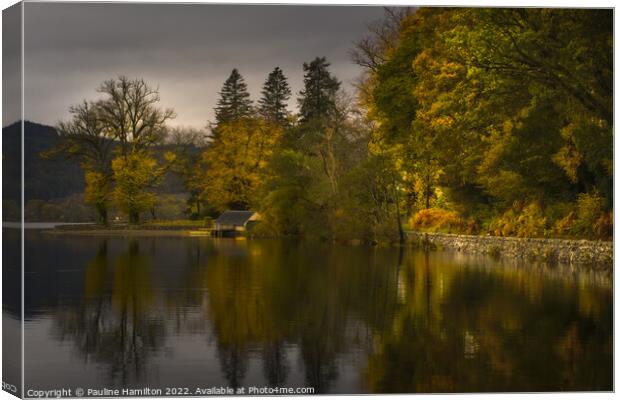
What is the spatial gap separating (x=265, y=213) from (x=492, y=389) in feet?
108

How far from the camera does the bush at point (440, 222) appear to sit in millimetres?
35656

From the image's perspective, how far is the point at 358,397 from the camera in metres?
10.6

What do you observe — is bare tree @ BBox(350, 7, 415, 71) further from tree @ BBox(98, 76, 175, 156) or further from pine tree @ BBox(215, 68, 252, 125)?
tree @ BBox(98, 76, 175, 156)

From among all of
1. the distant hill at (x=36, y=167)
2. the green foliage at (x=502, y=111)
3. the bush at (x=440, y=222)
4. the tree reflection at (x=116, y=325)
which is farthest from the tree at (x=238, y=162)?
the distant hill at (x=36, y=167)

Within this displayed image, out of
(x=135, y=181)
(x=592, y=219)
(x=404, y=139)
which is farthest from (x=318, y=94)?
(x=592, y=219)

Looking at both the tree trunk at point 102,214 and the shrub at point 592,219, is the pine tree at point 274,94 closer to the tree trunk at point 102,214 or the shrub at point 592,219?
the tree trunk at point 102,214

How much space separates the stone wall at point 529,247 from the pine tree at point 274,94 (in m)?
7.05

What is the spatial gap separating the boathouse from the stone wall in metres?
6.83

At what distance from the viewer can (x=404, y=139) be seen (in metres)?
37.1

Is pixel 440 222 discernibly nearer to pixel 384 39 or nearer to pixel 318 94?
pixel 318 94

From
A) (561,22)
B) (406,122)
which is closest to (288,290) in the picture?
(561,22)

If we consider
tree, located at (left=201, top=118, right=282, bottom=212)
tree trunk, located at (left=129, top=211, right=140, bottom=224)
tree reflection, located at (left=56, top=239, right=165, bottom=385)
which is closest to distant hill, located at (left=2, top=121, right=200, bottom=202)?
tree reflection, located at (left=56, top=239, right=165, bottom=385)

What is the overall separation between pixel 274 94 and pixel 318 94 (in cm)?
659

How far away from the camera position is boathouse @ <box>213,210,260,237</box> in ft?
134
